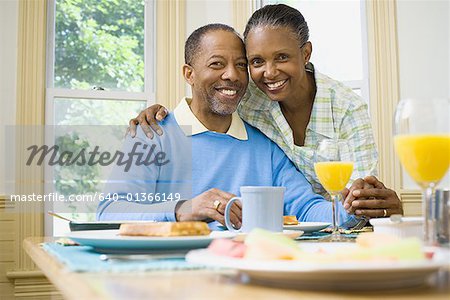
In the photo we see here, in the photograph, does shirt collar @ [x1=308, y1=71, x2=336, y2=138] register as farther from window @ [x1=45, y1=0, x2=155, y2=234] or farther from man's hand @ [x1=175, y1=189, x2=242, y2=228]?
window @ [x1=45, y1=0, x2=155, y2=234]

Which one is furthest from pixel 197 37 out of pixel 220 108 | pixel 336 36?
pixel 336 36

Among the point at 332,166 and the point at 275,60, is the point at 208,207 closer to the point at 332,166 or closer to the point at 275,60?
the point at 332,166

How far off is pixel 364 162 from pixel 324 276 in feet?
4.77

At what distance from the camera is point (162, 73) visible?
3463 millimetres

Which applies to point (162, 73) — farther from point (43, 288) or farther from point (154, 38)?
point (43, 288)

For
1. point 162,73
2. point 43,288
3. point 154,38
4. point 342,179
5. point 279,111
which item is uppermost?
point 154,38

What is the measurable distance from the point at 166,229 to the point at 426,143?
0.44 meters

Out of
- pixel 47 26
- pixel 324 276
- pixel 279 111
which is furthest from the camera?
pixel 47 26

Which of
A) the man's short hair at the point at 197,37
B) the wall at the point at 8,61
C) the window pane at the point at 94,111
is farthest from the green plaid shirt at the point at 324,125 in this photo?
the wall at the point at 8,61

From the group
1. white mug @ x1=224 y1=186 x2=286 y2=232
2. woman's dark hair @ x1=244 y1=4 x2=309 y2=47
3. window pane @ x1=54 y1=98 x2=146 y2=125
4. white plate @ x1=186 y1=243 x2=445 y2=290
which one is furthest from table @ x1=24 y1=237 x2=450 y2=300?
window pane @ x1=54 y1=98 x2=146 y2=125

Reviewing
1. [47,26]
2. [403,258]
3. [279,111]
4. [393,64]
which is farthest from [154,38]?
[403,258]

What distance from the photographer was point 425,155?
0.93 meters

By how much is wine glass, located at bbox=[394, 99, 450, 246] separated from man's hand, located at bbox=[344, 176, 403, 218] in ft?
2.29

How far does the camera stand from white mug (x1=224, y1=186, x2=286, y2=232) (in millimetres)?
1209
